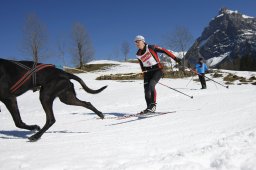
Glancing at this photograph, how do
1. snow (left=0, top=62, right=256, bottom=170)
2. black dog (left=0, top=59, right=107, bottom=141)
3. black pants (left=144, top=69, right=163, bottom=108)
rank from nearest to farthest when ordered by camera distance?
snow (left=0, top=62, right=256, bottom=170)
black dog (left=0, top=59, right=107, bottom=141)
black pants (left=144, top=69, right=163, bottom=108)

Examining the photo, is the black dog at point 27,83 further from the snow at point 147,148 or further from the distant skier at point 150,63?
the distant skier at point 150,63

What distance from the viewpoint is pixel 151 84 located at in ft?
25.6

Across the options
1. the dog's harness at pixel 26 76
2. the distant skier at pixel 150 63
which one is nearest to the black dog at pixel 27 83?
the dog's harness at pixel 26 76

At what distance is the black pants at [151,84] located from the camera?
7816 millimetres

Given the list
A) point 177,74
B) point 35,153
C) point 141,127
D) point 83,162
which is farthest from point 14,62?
point 177,74

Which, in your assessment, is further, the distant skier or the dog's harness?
the distant skier

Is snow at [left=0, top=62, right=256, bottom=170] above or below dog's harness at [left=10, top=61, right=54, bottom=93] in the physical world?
below

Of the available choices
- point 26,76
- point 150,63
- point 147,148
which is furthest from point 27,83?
point 150,63

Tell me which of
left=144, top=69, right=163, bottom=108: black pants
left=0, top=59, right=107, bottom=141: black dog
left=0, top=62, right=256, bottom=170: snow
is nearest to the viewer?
left=0, top=62, right=256, bottom=170: snow

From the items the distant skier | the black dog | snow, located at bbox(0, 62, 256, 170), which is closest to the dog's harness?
the black dog

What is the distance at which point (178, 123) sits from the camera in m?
5.89

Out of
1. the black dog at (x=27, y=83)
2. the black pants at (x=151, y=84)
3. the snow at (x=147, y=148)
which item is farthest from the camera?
the black pants at (x=151, y=84)

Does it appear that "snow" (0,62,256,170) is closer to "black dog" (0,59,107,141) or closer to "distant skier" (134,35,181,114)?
"black dog" (0,59,107,141)

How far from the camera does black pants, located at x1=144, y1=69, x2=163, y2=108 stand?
7816 millimetres
